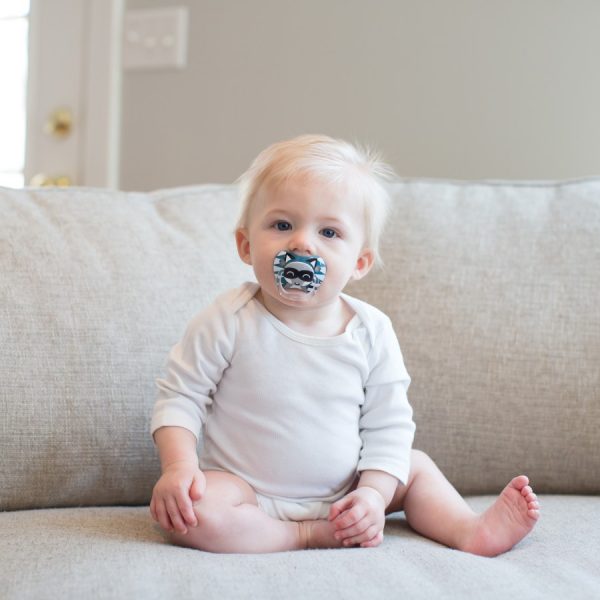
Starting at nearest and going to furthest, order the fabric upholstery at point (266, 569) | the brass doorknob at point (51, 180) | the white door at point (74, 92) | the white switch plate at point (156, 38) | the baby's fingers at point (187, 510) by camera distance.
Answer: the fabric upholstery at point (266, 569)
the baby's fingers at point (187, 510)
the white switch plate at point (156, 38)
the white door at point (74, 92)
the brass doorknob at point (51, 180)

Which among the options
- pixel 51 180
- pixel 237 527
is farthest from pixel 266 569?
pixel 51 180

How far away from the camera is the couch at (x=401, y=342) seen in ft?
3.78

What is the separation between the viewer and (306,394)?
1158 millimetres

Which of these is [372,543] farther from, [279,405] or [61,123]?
[61,123]

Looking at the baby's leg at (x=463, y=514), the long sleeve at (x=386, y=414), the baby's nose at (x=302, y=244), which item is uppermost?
the baby's nose at (x=302, y=244)

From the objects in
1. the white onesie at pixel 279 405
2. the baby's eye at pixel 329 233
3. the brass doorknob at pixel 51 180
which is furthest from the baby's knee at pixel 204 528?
the brass doorknob at pixel 51 180

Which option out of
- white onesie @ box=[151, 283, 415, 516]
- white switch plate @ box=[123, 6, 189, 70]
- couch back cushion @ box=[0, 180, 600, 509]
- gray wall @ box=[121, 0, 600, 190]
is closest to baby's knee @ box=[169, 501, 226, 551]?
white onesie @ box=[151, 283, 415, 516]

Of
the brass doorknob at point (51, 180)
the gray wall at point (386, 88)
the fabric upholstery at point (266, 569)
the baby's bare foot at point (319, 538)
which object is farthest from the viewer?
the brass doorknob at point (51, 180)

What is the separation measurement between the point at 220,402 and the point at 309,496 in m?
0.16

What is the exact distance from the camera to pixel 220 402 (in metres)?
1.18

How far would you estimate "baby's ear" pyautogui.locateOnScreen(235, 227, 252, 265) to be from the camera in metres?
1.21

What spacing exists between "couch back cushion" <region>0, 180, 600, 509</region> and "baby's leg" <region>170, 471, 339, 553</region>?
224 mm

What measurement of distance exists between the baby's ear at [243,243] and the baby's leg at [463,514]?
351 mm

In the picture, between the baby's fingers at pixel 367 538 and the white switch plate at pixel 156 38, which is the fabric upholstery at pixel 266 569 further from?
the white switch plate at pixel 156 38
